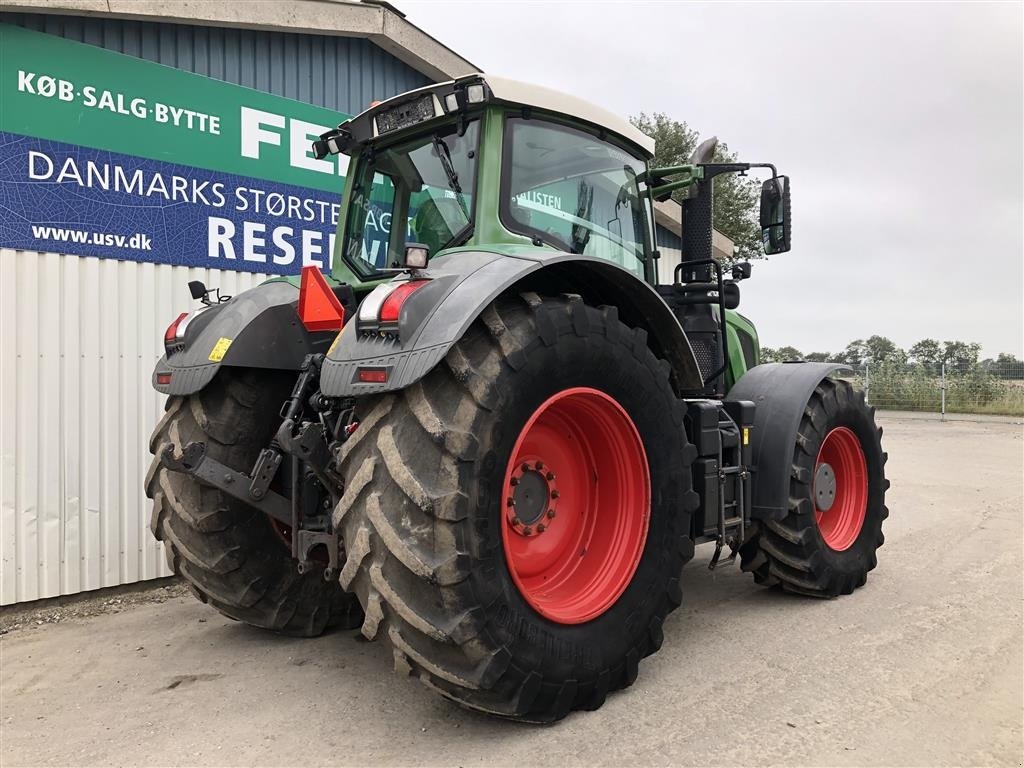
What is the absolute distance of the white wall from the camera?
14.6ft

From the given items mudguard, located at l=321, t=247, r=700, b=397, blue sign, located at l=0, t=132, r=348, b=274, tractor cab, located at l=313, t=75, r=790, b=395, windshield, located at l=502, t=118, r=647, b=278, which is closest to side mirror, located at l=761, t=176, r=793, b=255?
tractor cab, located at l=313, t=75, r=790, b=395

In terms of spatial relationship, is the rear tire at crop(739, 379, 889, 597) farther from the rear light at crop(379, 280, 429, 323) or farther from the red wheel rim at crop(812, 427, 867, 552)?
the rear light at crop(379, 280, 429, 323)

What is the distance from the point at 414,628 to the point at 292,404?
1.11 metres

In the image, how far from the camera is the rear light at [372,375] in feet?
8.10

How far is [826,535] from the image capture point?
467 centimetres

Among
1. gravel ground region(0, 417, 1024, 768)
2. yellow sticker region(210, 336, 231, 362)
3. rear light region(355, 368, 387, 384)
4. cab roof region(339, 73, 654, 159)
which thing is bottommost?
gravel ground region(0, 417, 1024, 768)

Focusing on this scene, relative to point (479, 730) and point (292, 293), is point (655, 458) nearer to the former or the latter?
point (479, 730)

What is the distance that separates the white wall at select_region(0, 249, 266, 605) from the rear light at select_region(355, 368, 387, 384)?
3146 millimetres

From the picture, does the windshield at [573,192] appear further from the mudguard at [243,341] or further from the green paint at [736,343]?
the mudguard at [243,341]

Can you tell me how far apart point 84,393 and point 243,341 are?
7.07 ft

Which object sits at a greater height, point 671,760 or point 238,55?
point 238,55

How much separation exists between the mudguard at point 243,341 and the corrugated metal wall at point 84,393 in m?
1.55

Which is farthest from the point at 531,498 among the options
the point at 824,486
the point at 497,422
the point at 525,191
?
the point at 824,486

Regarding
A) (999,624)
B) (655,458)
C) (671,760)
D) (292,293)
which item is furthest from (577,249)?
(999,624)
